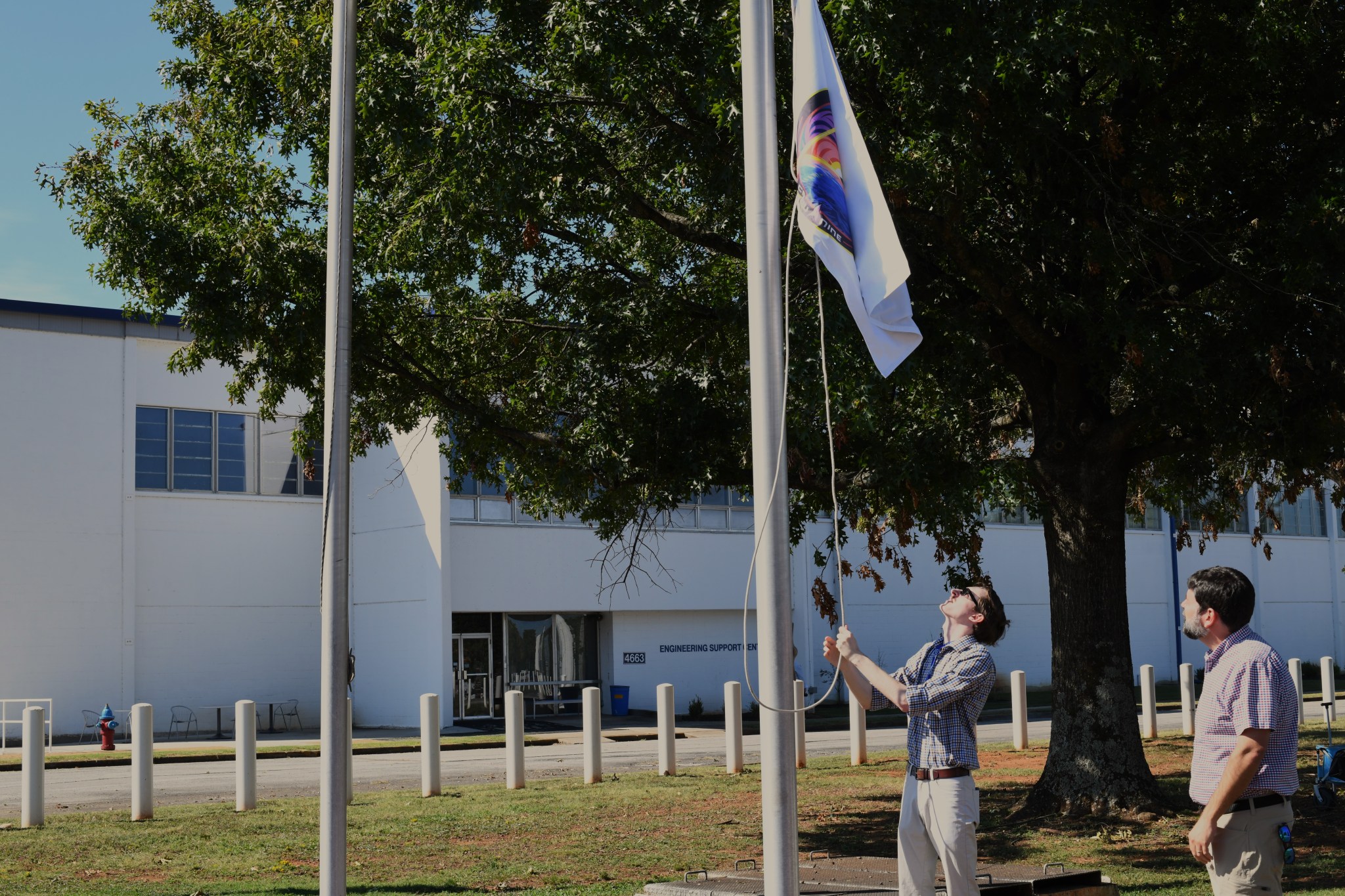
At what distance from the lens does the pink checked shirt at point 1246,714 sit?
4855mm

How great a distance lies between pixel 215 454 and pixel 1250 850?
105 feet

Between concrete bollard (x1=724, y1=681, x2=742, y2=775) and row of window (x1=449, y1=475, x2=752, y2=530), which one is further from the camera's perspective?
row of window (x1=449, y1=475, x2=752, y2=530)

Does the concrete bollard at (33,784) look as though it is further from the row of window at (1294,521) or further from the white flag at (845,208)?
the row of window at (1294,521)

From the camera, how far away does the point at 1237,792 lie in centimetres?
482

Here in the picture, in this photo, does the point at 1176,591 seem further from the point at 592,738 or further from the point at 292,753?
the point at 592,738

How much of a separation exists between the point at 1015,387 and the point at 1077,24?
21.5 feet

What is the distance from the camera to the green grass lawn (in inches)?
391

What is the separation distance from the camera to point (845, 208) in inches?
207

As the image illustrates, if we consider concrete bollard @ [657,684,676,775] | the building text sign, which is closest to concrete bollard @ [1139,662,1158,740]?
concrete bollard @ [657,684,676,775]

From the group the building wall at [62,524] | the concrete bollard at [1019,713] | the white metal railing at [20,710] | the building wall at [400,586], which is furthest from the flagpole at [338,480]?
the building wall at [62,524]

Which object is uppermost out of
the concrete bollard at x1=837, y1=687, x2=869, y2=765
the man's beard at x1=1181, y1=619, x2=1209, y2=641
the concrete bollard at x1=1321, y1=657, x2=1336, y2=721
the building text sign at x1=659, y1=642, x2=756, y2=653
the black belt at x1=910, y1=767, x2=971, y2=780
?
the man's beard at x1=1181, y1=619, x2=1209, y2=641

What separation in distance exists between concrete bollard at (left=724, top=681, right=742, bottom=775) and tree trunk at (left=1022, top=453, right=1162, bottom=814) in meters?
6.04

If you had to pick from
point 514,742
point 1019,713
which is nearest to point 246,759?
point 514,742

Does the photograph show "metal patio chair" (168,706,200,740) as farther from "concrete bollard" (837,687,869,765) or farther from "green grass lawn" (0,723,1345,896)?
"concrete bollard" (837,687,869,765)
